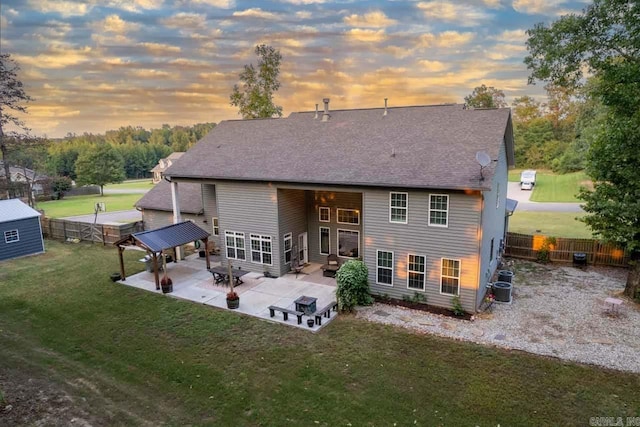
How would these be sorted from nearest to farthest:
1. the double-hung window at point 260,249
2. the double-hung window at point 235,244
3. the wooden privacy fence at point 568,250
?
the double-hung window at point 260,249
the wooden privacy fence at point 568,250
the double-hung window at point 235,244

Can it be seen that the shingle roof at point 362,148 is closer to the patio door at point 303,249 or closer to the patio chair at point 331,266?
the patio door at point 303,249

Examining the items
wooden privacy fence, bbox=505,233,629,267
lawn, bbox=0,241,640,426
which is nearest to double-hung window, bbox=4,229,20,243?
lawn, bbox=0,241,640,426

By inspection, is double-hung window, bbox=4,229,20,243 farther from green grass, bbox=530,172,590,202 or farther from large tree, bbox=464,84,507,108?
large tree, bbox=464,84,507,108

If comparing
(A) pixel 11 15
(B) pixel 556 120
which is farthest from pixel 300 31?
(B) pixel 556 120

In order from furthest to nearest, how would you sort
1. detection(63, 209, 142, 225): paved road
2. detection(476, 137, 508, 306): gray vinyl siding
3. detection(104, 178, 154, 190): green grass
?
detection(104, 178, 154, 190): green grass → detection(63, 209, 142, 225): paved road → detection(476, 137, 508, 306): gray vinyl siding

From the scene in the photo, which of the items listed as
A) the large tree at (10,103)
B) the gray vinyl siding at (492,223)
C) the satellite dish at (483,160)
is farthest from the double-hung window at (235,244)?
the large tree at (10,103)

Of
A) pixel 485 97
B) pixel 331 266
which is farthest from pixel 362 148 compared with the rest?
pixel 485 97

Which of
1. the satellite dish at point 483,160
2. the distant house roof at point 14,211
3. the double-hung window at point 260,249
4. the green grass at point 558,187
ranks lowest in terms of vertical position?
the green grass at point 558,187

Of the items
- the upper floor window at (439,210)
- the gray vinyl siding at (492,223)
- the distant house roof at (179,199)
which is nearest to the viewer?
the upper floor window at (439,210)

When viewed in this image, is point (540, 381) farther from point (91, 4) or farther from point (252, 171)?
point (91, 4)
